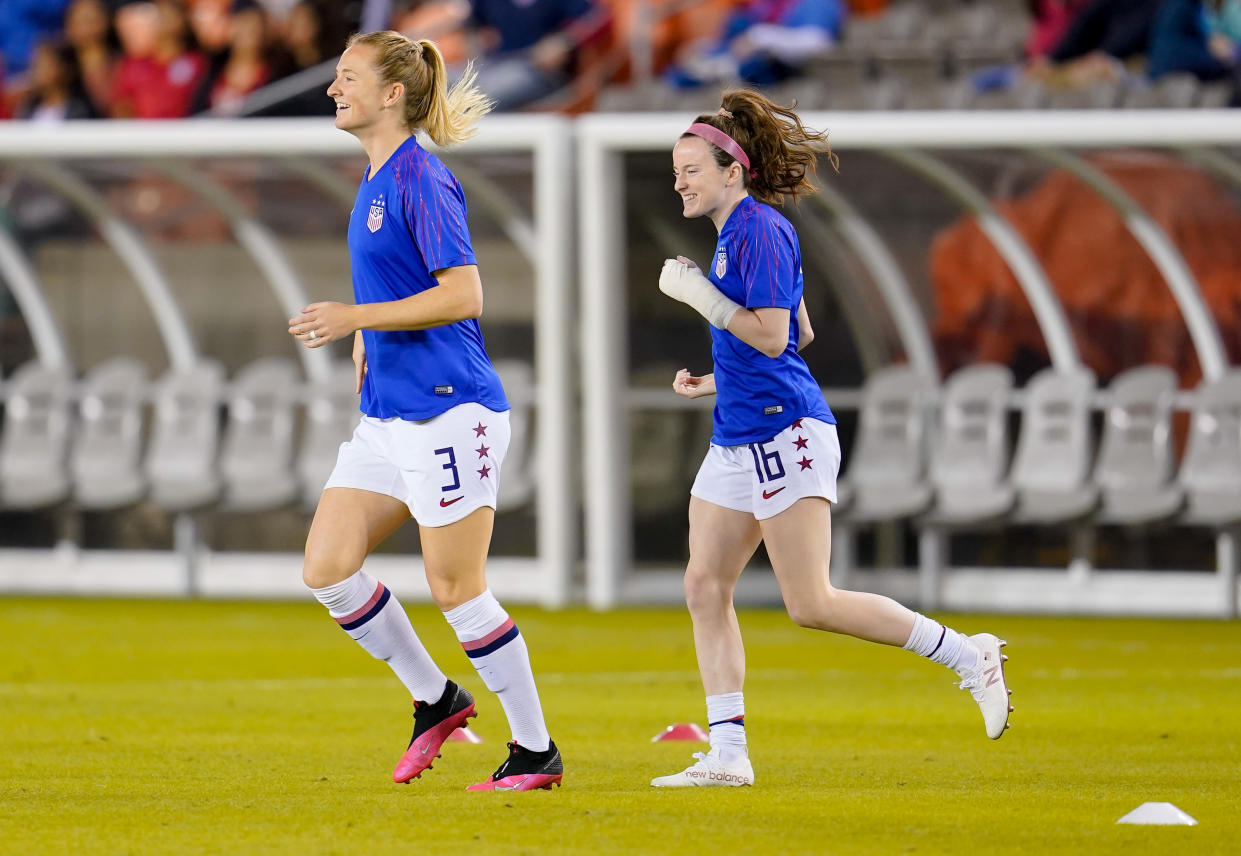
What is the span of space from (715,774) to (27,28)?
44.4 ft

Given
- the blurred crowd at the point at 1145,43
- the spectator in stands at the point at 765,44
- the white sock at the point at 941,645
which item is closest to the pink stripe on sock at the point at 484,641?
the white sock at the point at 941,645

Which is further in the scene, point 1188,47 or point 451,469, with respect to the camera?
point 1188,47

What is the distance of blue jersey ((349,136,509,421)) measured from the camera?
5594 millimetres

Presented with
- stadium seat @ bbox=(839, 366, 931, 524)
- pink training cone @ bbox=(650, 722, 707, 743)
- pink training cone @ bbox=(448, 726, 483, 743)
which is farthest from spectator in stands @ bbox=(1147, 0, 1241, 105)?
pink training cone @ bbox=(448, 726, 483, 743)

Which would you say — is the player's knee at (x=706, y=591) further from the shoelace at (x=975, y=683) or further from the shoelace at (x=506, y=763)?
the shoelace at (x=975, y=683)

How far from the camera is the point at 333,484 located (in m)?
5.74

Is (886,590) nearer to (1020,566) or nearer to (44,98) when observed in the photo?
(1020,566)

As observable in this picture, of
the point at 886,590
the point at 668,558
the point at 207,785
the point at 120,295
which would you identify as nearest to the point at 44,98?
the point at 120,295

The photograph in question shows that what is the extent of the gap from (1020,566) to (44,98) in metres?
7.84

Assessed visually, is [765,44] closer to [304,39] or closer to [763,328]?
[304,39]

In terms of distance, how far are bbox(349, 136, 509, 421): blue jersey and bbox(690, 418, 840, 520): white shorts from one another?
24.5 inches

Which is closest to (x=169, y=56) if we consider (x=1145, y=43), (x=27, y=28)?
(x=27, y=28)

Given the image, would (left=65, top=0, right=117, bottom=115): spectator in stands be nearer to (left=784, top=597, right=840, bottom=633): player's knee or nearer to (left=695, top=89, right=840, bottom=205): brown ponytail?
(left=695, top=89, right=840, bottom=205): brown ponytail

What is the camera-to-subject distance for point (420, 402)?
5.62m
